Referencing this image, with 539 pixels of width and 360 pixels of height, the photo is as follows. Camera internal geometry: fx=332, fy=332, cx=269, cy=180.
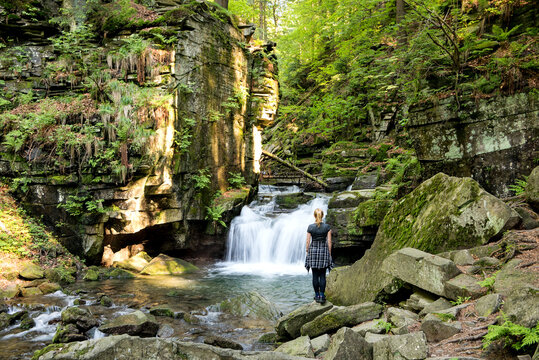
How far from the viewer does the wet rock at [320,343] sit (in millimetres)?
4410

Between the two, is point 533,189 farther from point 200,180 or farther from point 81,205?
point 81,205

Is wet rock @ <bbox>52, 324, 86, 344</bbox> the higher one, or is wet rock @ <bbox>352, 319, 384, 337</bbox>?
wet rock @ <bbox>352, 319, 384, 337</bbox>

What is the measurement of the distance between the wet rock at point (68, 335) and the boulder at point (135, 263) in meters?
5.13

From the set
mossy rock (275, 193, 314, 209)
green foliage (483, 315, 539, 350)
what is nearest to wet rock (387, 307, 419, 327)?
green foliage (483, 315, 539, 350)

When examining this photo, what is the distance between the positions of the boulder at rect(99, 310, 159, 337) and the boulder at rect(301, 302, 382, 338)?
10.3 ft

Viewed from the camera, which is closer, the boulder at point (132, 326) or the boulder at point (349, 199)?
the boulder at point (132, 326)

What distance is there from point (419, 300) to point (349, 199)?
8012 mm

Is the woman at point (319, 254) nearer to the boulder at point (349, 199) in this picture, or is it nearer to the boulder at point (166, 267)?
the boulder at point (349, 199)

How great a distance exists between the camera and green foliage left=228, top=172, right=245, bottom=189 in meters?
15.0

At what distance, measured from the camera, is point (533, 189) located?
5.42m

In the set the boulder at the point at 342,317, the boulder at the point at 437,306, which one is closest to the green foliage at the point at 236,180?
the boulder at the point at 342,317

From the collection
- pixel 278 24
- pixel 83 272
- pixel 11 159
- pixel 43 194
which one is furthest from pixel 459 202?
pixel 278 24

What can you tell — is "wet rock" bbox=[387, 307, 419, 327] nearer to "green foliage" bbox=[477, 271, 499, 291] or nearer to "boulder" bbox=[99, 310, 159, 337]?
"green foliage" bbox=[477, 271, 499, 291]

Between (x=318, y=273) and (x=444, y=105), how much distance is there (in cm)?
483
